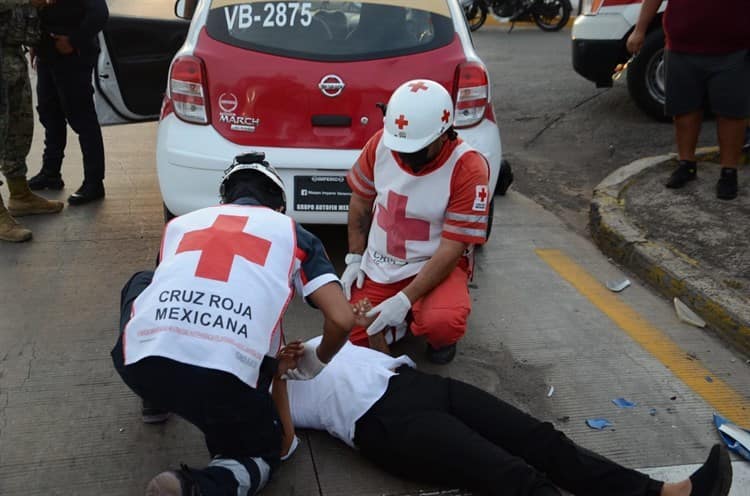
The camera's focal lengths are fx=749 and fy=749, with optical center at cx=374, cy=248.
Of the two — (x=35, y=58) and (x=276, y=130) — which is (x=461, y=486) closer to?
(x=276, y=130)

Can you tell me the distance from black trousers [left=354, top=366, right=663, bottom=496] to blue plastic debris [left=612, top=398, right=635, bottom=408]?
2.00 ft

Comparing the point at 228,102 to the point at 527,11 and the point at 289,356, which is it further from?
the point at 527,11

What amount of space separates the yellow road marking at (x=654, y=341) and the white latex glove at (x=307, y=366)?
1.66m

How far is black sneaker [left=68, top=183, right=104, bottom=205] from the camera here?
16.4 feet

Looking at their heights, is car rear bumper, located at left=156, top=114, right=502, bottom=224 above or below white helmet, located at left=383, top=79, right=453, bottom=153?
below

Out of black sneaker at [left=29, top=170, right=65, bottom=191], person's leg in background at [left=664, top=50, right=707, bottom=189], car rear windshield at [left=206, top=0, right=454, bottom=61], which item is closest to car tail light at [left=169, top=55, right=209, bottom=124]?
car rear windshield at [left=206, top=0, right=454, bottom=61]

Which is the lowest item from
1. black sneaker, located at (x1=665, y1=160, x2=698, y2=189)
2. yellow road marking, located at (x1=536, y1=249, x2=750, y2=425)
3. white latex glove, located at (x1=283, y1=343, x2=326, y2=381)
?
yellow road marking, located at (x1=536, y1=249, x2=750, y2=425)

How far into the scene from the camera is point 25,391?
2.93 m

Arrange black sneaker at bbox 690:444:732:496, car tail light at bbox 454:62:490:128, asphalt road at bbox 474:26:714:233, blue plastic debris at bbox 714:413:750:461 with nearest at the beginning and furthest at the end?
black sneaker at bbox 690:444:732:496 < blue plastic debris at bbox 714:413:750:461 < car tail light at bbox 454:62:490:128 < asphalt road at bbox 474:26:714:233

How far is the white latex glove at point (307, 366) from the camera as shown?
2.33 metres

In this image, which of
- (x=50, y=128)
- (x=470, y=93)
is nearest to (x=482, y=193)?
(x=470, y=93)

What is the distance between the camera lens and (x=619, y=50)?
6945 mm

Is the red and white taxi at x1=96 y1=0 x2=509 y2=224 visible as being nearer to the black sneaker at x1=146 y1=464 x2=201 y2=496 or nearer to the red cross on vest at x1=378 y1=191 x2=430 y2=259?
the red cross on vest at x1=378 y1=191 x2=430 y2=259

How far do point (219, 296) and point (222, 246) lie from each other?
0.14m
